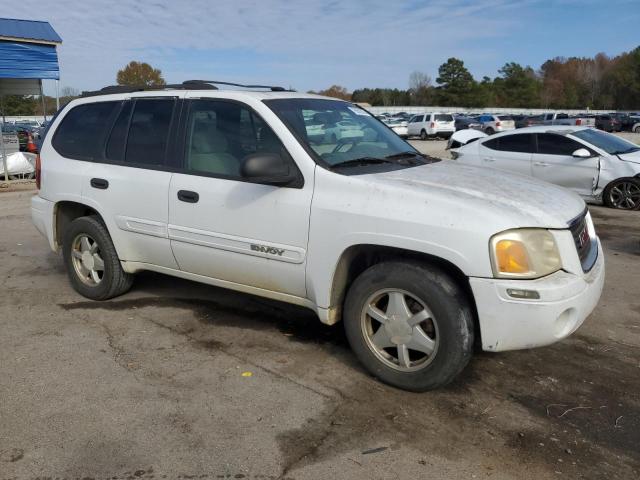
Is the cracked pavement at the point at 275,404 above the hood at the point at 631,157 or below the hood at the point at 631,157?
below

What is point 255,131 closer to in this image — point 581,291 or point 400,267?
point 400,267

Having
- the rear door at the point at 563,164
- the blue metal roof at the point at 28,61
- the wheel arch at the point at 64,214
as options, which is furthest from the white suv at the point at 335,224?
the blue metal roof at the point at 28,61

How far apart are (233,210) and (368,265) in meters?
1.00

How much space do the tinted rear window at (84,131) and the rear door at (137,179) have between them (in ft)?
0.35

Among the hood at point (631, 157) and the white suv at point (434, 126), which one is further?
the white suv at point (434, 126)

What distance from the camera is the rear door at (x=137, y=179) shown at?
4.52 m

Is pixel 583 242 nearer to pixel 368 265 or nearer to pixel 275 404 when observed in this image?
pixel 368 265

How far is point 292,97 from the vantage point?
14.6 ft

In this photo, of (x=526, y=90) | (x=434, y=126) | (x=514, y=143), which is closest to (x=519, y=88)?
(x=526, y=90)

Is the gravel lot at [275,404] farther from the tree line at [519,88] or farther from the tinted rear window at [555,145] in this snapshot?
the tree line at [519,88]

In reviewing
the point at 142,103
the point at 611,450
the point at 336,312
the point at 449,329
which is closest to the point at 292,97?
the point at 142,103

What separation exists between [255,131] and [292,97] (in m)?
0.52

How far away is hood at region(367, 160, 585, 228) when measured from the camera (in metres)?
3.25

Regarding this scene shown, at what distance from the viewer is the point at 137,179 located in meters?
4.61
